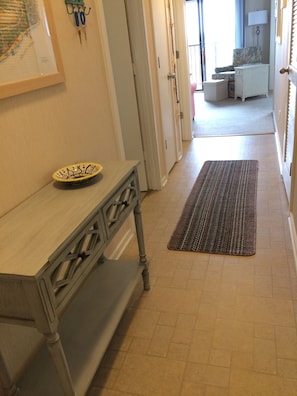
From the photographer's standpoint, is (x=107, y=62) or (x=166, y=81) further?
(x=166, y=81)

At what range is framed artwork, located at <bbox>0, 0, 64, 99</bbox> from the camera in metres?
1.24

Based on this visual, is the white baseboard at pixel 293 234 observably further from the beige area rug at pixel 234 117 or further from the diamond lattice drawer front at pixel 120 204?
the beige area rug at pixel 234 117

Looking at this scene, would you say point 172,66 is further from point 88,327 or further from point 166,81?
point 88,327

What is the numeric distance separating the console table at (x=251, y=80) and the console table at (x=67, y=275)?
18.0ft

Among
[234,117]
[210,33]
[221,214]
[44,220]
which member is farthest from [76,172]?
[210,33]

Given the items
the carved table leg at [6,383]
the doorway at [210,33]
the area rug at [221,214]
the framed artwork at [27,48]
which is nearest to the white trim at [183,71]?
the area rug at [221,214]

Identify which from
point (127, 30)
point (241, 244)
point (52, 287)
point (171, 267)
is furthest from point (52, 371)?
point (127, 30)

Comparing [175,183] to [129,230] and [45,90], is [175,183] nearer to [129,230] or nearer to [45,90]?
[129,230]

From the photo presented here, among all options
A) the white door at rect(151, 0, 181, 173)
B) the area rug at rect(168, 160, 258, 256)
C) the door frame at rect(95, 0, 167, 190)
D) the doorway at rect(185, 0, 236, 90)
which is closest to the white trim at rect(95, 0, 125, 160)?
the door frame at rect(95, 0, 167, 190)

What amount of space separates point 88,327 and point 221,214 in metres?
1.53

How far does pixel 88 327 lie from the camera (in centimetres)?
151

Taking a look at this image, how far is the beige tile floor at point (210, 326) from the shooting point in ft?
4.59

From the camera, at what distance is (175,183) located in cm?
339

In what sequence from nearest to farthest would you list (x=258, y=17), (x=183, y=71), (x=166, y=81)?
(x=166, y=81) → (x=183, y=71) → (x=258, y=17)
